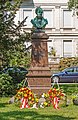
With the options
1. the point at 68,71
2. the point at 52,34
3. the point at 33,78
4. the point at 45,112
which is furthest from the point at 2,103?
the point at 52,34

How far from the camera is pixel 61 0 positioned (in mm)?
49844

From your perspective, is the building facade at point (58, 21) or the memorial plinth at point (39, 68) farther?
the building facade at point (58, 21)

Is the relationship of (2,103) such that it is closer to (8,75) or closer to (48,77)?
(48,77)

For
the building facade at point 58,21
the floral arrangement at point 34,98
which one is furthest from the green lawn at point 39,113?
the building facade at point 58,21

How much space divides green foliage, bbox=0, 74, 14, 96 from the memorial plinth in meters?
2.48

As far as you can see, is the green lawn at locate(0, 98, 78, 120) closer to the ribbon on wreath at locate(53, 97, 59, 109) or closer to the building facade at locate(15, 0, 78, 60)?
the ribbon on wreath at locate(53, 97, 59, 109)

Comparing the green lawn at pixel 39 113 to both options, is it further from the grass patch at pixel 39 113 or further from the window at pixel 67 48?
the window at pixel 67 48

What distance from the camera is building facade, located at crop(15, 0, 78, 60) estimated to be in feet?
160

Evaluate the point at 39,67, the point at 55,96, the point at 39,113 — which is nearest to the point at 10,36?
the point at 39,67

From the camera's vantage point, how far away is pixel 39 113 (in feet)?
42.2

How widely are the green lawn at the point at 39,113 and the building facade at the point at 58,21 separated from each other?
3423cm

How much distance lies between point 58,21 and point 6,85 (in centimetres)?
3092

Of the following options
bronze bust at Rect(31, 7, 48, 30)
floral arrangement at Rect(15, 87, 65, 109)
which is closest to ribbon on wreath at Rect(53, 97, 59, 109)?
floral arrangement at Rect(15, 87, 65, 109)

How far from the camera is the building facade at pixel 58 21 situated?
4891 cm
